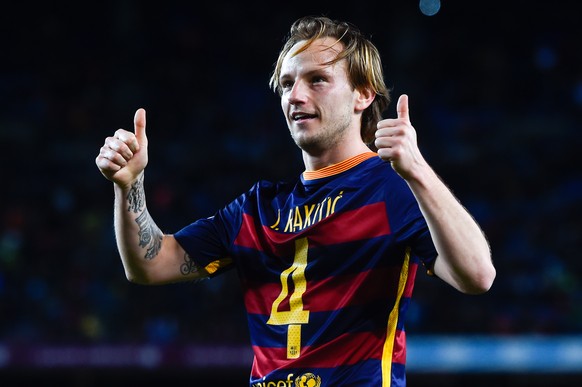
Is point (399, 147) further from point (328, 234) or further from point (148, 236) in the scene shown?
point (148, 236)

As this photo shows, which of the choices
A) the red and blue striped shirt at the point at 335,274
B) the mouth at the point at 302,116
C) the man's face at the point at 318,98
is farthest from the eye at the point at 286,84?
the red and blue striped shirt at the point at 335,274

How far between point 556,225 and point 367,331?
30.0 feet

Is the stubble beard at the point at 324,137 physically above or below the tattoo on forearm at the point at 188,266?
above

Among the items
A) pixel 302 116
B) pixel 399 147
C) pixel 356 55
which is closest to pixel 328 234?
pixel 302 116

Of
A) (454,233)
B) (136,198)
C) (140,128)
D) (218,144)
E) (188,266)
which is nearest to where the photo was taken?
(454,233)

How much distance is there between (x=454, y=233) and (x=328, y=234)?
1.86 feet

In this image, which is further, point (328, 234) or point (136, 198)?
point (136, 198)

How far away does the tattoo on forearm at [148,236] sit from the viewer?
3.11 meters

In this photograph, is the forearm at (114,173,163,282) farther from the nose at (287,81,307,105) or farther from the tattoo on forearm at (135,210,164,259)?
the nose at (287,81,307,105)

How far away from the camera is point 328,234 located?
9.45ft

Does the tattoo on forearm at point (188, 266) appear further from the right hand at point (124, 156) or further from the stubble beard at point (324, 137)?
the stubble beard at point (324, 137)

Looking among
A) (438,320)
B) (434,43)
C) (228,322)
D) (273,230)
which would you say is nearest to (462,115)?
(434,43)

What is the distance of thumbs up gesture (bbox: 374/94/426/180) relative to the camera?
242 cm

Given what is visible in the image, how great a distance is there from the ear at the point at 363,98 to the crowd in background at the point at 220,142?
7.08 m
